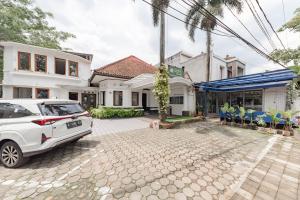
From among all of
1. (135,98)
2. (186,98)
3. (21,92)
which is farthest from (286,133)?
(21,92)

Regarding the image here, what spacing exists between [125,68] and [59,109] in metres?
11.8

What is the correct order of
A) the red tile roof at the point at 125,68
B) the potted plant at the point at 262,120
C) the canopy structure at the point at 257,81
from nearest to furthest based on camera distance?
the potted plant at the point at 262,120 → the canopy structure at the point at 257,81 → the red tile roof at the point at 125,68

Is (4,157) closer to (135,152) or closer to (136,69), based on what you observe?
(135,152)

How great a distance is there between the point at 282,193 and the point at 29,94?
17.7m

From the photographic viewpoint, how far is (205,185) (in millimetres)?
2885

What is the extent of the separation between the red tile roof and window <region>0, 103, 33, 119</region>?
807 centimetres

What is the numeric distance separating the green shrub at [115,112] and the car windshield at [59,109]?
7130mm

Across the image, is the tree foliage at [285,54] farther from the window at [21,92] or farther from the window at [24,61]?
the window at [21,92]

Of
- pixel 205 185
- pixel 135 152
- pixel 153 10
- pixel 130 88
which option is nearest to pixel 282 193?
pixel 205 185

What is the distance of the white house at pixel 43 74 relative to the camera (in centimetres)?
1212

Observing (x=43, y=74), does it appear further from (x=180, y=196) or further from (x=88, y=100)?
(x=180, y=196)

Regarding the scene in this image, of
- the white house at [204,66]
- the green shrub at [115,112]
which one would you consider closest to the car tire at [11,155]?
the green shrub at [115,112]

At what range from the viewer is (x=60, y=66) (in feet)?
47.7

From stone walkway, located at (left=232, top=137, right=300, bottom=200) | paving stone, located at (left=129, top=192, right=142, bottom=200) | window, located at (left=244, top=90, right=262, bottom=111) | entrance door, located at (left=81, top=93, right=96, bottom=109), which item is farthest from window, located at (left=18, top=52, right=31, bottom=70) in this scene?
window, located at (left=244, top=90, right=262, bottom=111)
